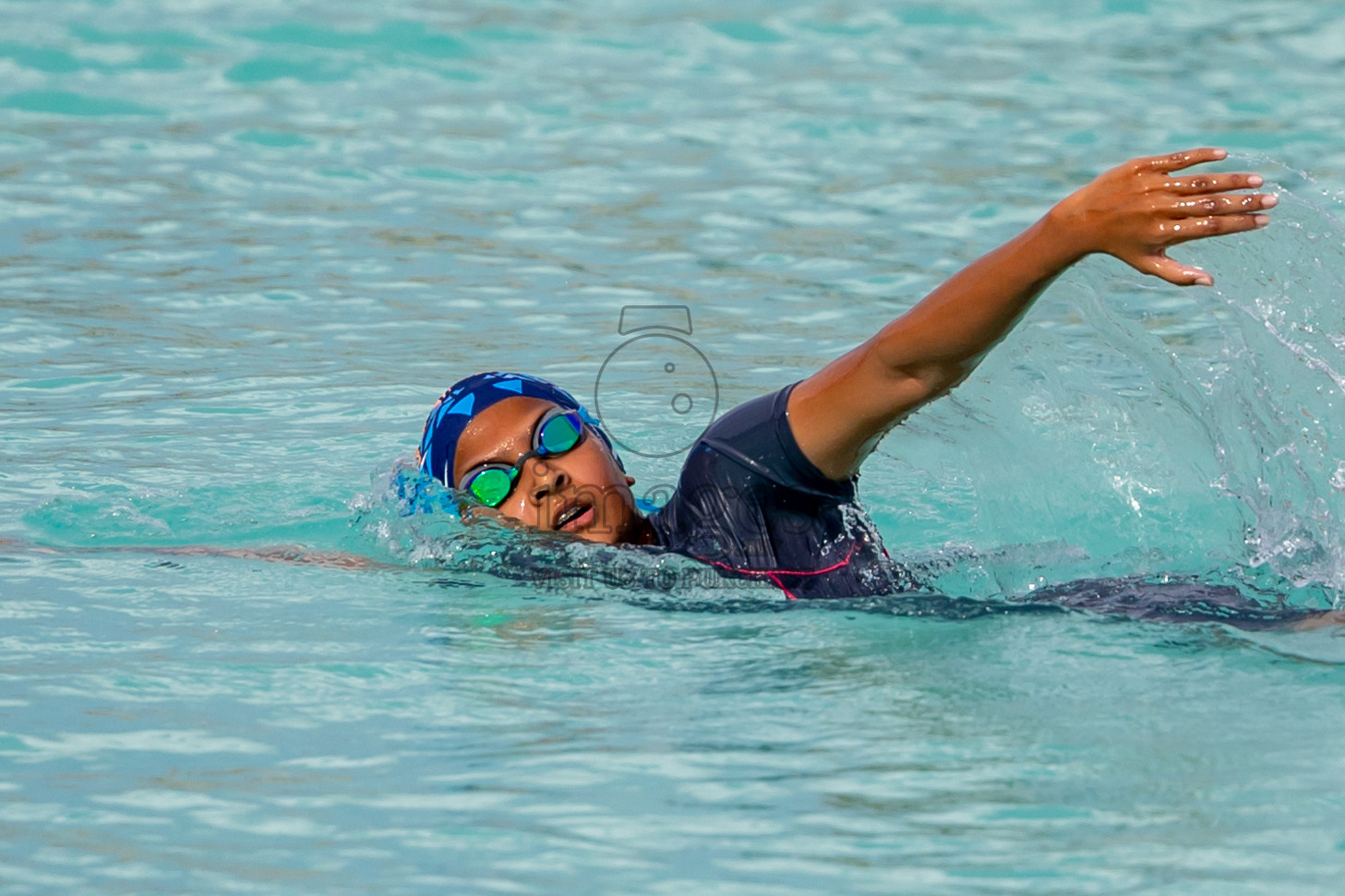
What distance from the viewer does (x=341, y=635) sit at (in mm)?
3906

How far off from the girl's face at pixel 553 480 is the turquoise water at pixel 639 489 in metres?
0.11

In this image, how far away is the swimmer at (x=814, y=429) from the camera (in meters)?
2.99

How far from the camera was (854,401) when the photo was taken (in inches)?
137

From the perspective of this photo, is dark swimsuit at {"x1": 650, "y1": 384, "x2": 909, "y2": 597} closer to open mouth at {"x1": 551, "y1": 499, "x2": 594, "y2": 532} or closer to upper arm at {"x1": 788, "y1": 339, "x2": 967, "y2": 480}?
upper arm at {"x1": 788, "y1": 339, "x2": 967, "y2": 480}

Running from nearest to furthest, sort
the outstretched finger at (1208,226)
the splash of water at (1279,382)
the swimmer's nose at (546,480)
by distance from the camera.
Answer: the outstretched finger at (1208,226)
the splash of water at (1279,382)
the swimmer's nose at (546,480)

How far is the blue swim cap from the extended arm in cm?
84

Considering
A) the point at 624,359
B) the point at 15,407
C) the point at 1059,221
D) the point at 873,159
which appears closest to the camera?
the point at 1059,221

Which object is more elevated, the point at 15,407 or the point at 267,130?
the point at 267,130

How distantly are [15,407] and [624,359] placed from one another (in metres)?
2.44

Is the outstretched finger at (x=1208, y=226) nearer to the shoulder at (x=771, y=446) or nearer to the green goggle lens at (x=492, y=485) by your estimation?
the shoulder at (x=771, y=446)

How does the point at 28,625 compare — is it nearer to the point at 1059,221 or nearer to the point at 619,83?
the point at 1059,221

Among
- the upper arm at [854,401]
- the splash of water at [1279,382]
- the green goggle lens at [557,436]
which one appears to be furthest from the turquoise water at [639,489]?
the upper arm at [854,401]

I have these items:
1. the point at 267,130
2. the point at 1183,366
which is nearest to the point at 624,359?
the point at 1183,366

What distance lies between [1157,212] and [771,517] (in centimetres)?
125
